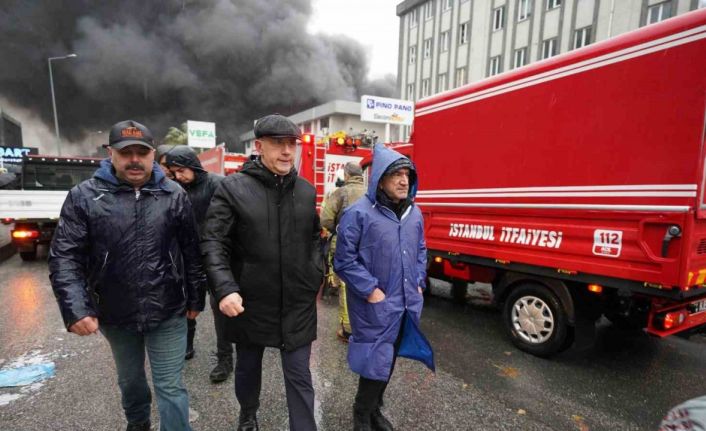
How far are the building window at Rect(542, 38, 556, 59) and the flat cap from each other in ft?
69.5

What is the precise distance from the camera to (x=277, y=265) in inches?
79.0

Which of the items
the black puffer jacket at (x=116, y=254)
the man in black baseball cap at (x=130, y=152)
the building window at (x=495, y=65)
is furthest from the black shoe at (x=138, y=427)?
the building window at (x=495, y=65)

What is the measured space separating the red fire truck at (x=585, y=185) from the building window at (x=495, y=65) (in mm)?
20322

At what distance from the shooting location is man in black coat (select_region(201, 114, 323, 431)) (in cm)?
199

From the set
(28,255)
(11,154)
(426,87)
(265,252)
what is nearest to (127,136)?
(265,252)

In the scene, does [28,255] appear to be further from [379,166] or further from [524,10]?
[524,10]

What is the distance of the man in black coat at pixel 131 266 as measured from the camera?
5.96 feet

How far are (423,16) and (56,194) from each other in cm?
2716

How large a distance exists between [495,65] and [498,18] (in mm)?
2629

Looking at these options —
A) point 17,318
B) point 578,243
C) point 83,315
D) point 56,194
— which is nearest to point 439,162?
point 578,243

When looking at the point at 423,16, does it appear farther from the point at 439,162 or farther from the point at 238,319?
the point at 238,319

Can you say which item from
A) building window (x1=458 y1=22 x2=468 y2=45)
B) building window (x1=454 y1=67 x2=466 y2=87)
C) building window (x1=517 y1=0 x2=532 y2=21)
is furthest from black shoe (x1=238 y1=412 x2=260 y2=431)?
building window (x1=458 y1=22 x2=468 y2=45)

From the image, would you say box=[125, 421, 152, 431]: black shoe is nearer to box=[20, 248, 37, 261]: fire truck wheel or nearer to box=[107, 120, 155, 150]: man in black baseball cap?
box=[107, 120, 155, 150]: man in black baseball cap

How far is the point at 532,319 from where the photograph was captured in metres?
3.71
